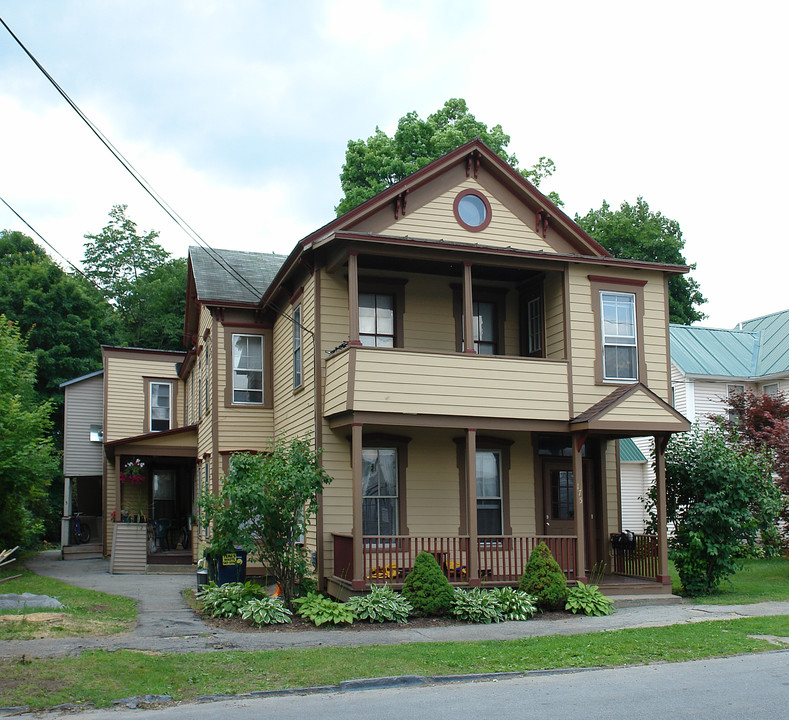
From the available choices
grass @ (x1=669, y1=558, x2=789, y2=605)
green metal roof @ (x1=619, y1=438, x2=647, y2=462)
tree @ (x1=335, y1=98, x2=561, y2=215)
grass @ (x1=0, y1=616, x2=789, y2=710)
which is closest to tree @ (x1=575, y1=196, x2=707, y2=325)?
tree @ (x1=335, y1=98, x2=561, y2=215)

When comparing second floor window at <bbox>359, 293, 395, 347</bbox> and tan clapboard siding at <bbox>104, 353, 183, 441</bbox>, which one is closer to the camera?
second floor window at <bbox>359, 293, 395, 347</bbox>

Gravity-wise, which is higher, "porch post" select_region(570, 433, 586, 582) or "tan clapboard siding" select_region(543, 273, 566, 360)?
"tan clapboard siding" select_region(543, 273, 566, 360)

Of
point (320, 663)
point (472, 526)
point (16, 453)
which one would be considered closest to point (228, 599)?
point (472, 526)

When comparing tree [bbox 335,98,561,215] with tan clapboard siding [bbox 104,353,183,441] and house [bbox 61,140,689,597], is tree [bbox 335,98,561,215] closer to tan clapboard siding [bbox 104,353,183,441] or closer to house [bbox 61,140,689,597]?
tan clapboard siding [bbox 104,353,183,441]

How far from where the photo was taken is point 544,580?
49.2 feet

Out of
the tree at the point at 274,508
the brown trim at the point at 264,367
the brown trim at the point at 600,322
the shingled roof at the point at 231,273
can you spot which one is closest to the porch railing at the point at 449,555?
the tree at the point at 274,508

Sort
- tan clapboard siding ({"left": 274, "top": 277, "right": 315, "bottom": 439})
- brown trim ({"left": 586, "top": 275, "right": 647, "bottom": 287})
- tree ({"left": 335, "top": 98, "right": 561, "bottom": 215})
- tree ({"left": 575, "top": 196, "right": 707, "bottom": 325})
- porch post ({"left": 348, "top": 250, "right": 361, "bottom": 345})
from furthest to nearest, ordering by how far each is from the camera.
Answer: tree ({"left": 575, "top": 196, "right": 707, "bottom": 325})
tree ({"left": 335, "top": 98, "right": 561, "bottom": 215})
brown trim ({"left": 586, "top": 275, "right": 647, "bottom": 287})
tan clapboard siding ({"left": 274, "top": 277, "right": 315, "bottom": 439})
porch post ({"left": 348, "top": 250, "right": 361, "bottom": 345})

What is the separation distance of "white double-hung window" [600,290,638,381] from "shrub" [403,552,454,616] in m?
5.63

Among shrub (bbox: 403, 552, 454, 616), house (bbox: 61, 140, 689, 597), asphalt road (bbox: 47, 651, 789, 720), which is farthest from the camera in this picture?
house (bbox: 61, 140, 689, 597)

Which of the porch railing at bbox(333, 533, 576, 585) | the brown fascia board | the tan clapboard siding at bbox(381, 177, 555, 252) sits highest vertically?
the tan clapboard siding at bbox(381, 177, 555, 252)

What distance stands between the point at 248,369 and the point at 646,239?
28.9 metres

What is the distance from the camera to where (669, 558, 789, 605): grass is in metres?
16.2

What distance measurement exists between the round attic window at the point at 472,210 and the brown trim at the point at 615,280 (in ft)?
8.09

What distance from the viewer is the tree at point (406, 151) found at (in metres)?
35.8
